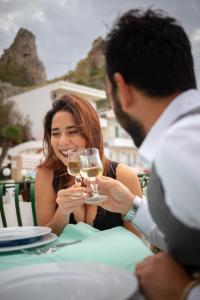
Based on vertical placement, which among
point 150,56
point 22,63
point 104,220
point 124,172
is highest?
point 22,63

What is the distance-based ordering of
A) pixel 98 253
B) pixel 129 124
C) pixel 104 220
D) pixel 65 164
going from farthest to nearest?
pixel 65 164
pixel 104 220
pixel 98 253
pixel 129 124

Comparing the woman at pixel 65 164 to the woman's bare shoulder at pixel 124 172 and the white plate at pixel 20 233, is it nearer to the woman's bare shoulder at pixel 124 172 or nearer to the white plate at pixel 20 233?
the woman's bare shoulder at pixel 124 172

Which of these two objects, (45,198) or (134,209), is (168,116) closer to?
(134,209)

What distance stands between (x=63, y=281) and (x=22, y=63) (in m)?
50.4

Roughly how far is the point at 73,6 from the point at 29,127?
1707 cm

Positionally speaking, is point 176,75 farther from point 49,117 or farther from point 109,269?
point 49,117

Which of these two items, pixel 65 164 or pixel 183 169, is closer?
pixel 183 169

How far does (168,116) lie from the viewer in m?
0.73

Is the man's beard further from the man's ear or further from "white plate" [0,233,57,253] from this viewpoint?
"white plate" [0,233,57,253]

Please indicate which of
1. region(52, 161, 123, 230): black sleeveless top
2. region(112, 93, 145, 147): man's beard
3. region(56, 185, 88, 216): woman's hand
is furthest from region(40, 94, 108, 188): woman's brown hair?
region(112, 93, 145, 147): man's beard

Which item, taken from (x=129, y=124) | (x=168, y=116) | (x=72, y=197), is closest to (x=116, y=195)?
(x=72, y=197)

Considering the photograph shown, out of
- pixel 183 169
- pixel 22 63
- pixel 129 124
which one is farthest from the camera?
pixel 22 63

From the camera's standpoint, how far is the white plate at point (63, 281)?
2.33 feet

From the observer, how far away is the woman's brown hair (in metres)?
2.04
